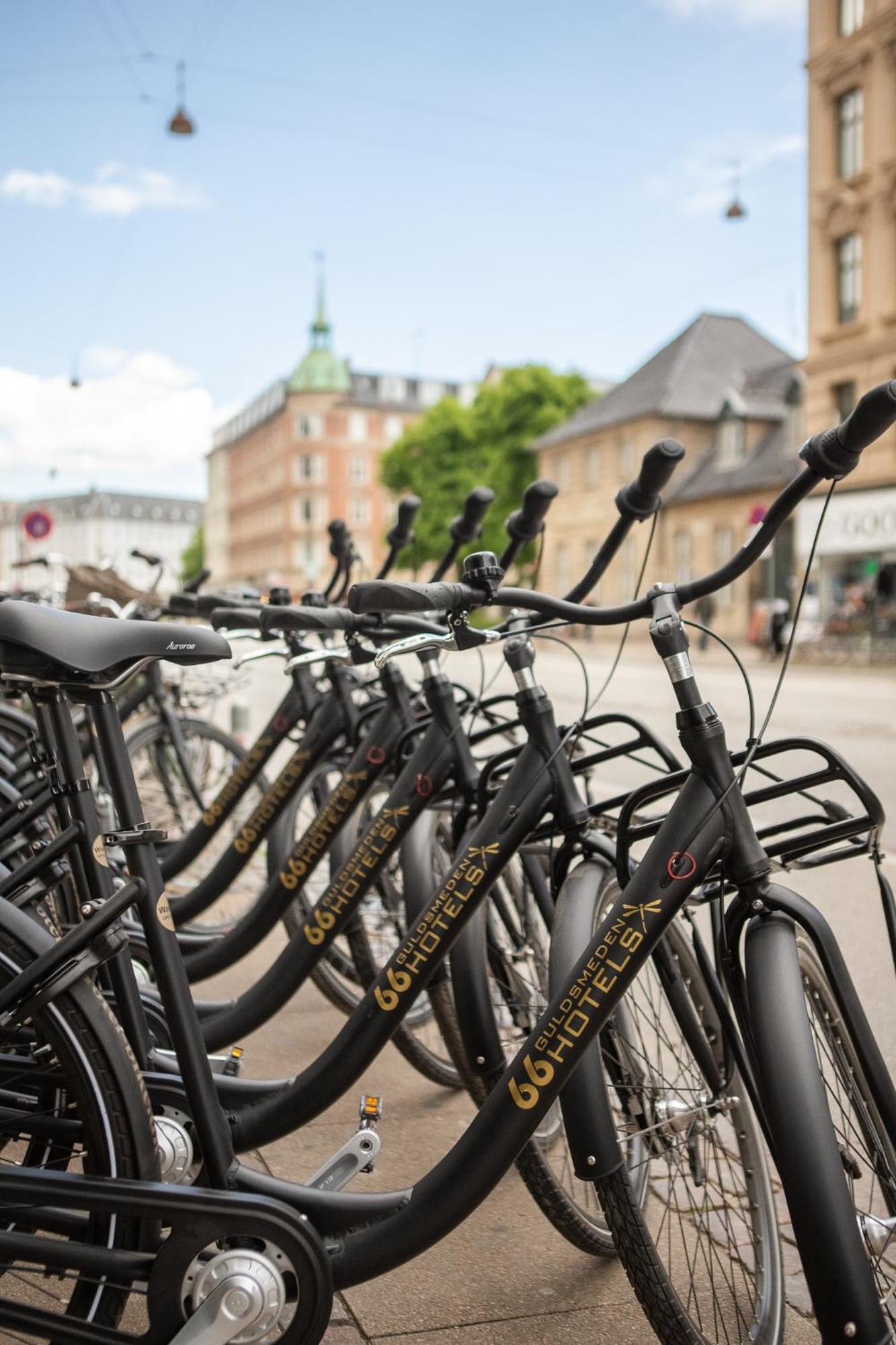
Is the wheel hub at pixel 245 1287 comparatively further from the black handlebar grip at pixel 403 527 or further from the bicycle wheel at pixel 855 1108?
the black handlebar grip at pixel 403 527

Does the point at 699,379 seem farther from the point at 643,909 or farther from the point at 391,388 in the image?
the point at 391,388

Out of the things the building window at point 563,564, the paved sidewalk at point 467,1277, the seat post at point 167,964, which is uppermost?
the building window at point 563,564

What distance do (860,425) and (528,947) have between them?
1389 millimetres

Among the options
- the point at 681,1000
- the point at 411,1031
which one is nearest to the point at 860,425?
the point at 681,1000

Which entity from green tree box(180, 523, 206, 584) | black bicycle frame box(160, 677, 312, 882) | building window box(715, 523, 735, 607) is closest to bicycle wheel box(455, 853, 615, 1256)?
black bicycle frame box(160, 677, 312, 882)

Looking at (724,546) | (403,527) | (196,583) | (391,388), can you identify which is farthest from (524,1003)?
(391,388)

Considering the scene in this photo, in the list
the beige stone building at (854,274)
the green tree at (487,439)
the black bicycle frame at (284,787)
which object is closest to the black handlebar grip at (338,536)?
the black bicycle frame at (284,787)

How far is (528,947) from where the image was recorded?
2699mm

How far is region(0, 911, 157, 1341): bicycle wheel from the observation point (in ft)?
6.02

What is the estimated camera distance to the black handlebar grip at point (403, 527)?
4014 millimetres

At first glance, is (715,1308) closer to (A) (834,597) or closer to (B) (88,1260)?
(B) (88,1260)

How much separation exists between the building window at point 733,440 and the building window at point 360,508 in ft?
164

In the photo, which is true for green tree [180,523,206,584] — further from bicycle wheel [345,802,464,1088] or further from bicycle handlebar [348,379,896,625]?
bicycle handlebar [348,379,896,625]

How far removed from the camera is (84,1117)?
1847mm
